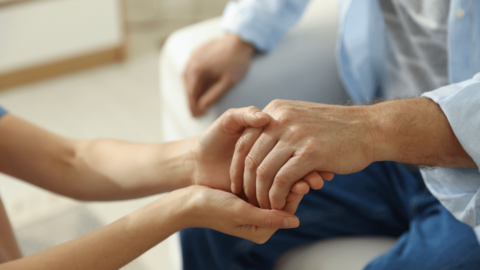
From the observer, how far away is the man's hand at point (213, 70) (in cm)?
106

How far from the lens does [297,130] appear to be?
71 cm

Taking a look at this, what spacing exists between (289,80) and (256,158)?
0.39m

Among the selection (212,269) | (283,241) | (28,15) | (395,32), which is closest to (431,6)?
(395,32)

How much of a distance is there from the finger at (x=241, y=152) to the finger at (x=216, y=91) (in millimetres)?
311

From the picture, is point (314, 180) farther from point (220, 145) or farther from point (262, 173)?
point (220, 145)

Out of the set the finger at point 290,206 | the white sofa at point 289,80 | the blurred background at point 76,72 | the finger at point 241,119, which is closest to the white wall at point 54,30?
the blurred background at point 76,72

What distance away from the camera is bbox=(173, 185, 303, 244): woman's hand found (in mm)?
725

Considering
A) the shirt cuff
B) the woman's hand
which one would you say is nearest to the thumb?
the woman's hand

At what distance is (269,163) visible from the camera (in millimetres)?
711

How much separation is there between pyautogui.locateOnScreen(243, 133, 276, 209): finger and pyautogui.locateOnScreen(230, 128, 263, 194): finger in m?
0.01

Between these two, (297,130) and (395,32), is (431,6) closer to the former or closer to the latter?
(395,32)

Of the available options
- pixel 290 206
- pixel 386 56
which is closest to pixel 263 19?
pixel 386 56

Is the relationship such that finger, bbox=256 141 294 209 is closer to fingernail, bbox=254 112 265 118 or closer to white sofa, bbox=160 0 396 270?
fingernail, bbox=254 112 265 118

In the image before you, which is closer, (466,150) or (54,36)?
(466,150)
